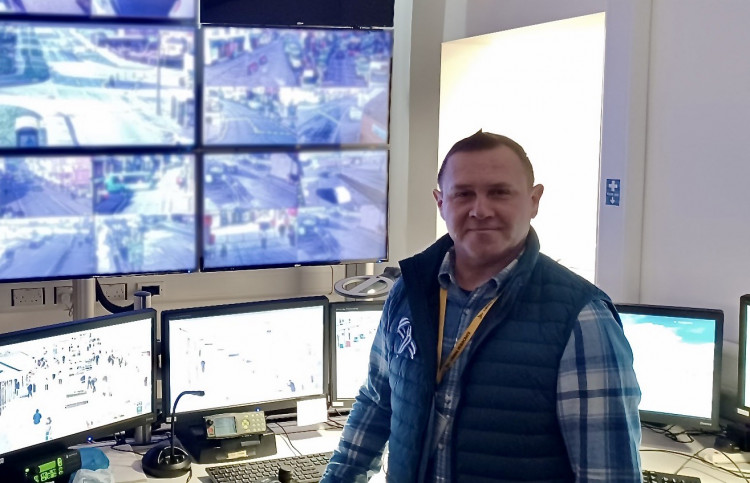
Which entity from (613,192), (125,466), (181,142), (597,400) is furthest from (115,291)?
(597,400)

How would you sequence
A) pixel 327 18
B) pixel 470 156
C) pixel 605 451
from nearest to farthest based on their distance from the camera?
pixel 605 451 → pixel 470 156 → pixel 327 18

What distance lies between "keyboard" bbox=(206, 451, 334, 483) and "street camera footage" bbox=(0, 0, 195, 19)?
185cm

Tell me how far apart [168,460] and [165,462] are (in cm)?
1

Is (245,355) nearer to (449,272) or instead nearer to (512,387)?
(449,272)

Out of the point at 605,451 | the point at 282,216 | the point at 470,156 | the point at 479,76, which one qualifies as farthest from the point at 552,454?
the point at 479,76

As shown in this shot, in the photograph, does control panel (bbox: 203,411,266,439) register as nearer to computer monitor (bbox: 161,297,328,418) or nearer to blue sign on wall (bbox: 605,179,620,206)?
computer monitor (bbox: 161,297,328,418)

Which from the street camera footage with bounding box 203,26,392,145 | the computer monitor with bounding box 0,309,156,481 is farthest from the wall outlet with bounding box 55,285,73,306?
the computer monitor with bounding box 0,309,156,481

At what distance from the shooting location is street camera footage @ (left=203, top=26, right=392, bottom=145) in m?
3.66

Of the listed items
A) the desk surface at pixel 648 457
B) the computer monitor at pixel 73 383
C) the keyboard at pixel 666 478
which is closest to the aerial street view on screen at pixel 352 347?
the desk surface at pixel 648 457

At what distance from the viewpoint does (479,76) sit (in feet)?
13.8

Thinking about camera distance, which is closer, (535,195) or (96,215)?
(535,195)

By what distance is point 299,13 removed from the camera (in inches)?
146

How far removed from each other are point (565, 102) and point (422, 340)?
2.39 meters

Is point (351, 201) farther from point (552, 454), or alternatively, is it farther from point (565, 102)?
point (552, 454)
